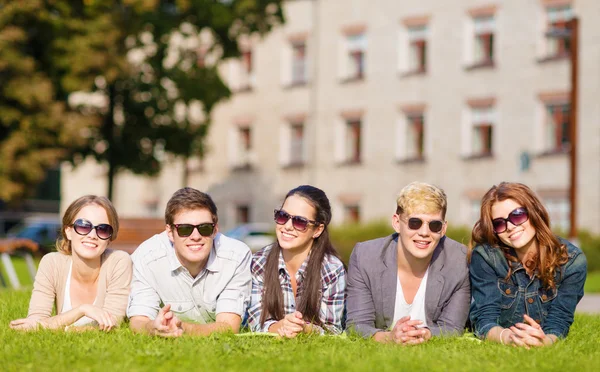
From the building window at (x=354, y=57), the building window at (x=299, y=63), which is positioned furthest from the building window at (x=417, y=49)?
the building window at (x=299, y=63)

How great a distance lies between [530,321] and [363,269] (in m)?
1.35

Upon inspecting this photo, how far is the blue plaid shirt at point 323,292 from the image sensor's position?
816cm

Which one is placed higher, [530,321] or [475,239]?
[475,239]

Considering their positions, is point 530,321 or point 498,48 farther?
point 498,48

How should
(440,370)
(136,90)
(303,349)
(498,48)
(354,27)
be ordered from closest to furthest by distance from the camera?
(440,370) → (303,349) → (136,90) → (498,48) → (354,27)

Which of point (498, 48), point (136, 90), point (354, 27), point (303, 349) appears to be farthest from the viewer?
point (354, 27)

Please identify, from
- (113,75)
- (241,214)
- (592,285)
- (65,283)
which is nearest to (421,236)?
(65,283)

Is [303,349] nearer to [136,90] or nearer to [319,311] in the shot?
[319,311]

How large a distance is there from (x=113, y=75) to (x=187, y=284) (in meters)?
22.6

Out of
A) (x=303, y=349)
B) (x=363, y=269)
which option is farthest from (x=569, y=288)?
(x=303, y=349)

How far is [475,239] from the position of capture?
8.23m

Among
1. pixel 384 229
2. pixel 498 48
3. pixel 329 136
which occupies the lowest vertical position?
pixel 384 229

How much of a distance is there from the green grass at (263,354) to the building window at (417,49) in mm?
33089

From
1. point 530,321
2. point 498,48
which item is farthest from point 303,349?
point 498,48
